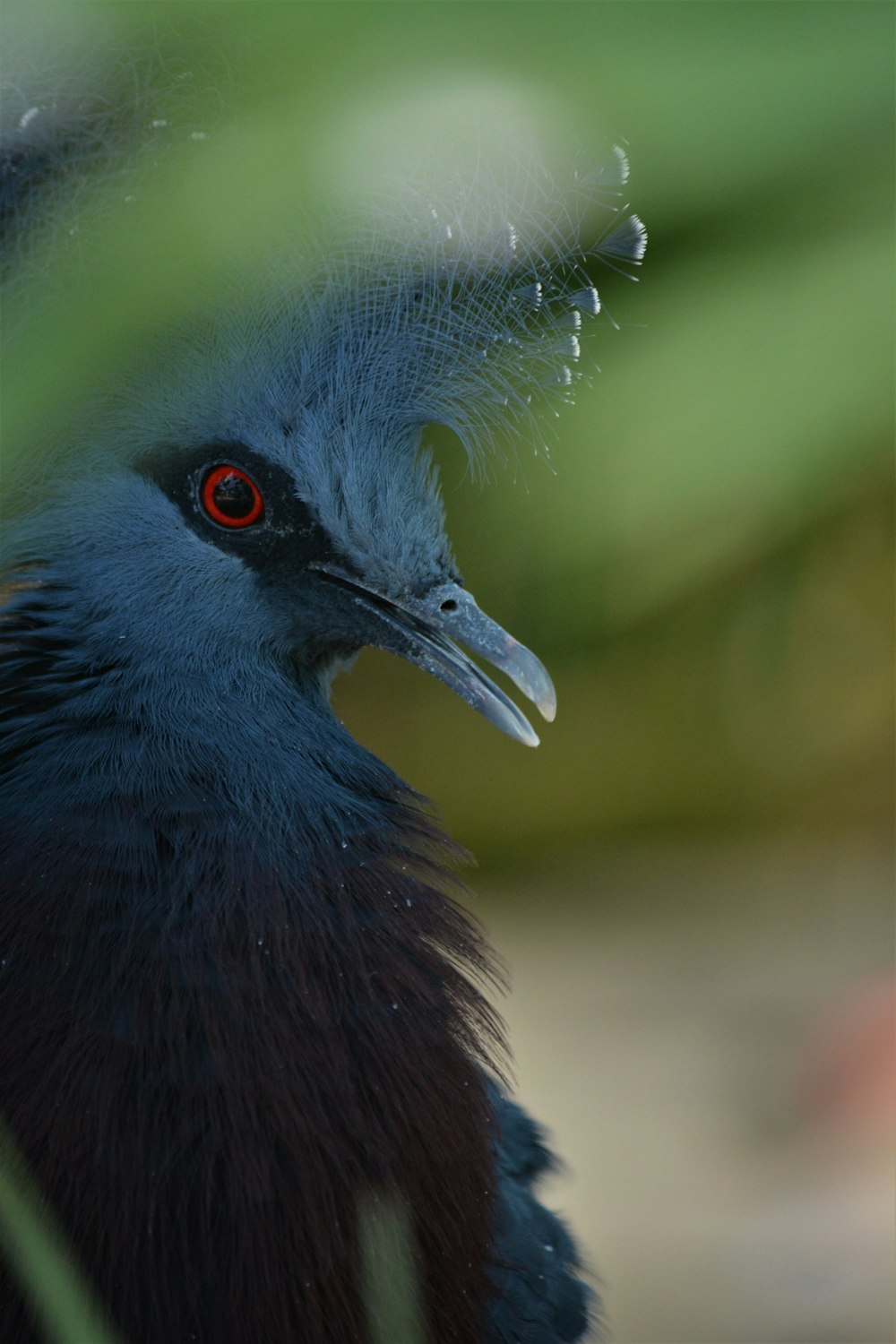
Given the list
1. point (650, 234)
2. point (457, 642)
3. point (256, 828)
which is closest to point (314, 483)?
point (457, 642)

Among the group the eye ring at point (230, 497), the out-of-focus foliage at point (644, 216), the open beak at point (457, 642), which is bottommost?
the out-of-focus foliage at point (644, 216)

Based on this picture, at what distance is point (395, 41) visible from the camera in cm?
27

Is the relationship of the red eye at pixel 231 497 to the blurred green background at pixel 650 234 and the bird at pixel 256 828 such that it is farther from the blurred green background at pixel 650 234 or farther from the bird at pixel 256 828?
the blurred green background at pixel 650 234

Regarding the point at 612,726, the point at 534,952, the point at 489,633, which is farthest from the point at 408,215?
the point at 534,952

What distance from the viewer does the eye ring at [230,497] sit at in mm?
1196

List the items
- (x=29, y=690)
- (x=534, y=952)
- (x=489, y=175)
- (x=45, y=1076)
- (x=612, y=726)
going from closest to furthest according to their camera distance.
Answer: (x=489, y=175)
(x=45, y=1076)
(x=29, y=690)
(x=612, y=726)
(x=534, y=952)

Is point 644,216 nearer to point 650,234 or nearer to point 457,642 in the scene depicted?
point 650,234

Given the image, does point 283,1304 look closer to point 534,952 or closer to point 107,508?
point 107,508

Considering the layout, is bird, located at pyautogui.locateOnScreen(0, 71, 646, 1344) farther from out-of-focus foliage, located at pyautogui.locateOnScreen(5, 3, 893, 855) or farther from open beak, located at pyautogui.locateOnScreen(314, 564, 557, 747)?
out-of-focus foliage, located at pyautogui.locateOnScreen(5, 3, 893, 855)

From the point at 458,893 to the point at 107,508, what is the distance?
50cm

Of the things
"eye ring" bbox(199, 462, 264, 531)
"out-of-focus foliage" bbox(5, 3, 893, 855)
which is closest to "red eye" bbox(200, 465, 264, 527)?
"eye ring" bbox(199, 462, 264, 531)

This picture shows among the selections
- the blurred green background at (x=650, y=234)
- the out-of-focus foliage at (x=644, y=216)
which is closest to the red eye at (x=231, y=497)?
the blurred green background at (x=650, y=234)

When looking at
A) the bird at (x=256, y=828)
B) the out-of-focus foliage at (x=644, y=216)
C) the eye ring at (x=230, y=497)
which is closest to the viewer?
the out-of-focus foliage at (x=644, y=216)

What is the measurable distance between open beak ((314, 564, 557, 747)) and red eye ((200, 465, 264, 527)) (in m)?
0.08
